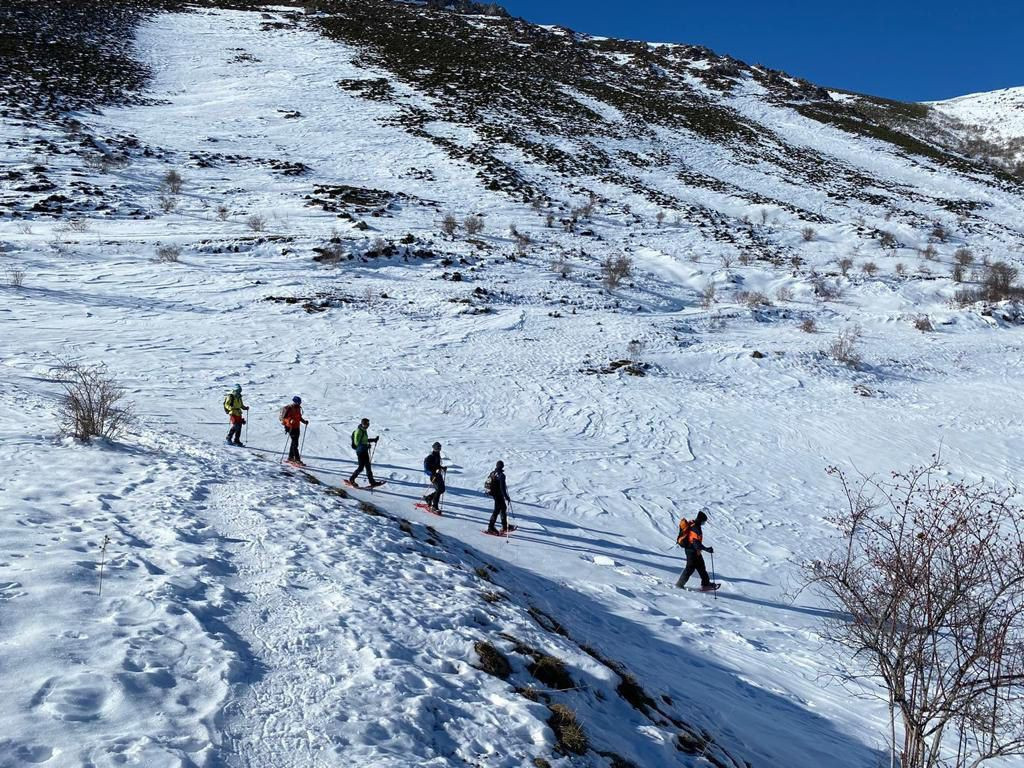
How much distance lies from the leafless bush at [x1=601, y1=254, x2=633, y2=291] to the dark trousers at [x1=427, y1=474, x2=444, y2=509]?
17.8 meters

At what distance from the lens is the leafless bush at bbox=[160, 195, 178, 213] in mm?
27312

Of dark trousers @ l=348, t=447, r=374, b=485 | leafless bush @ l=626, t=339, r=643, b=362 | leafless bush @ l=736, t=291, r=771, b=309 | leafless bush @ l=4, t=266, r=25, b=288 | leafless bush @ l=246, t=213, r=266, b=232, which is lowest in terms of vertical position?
dark trousers @ l=348, t=447, r=374, b=485

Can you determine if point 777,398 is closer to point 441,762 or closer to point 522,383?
point 522,383

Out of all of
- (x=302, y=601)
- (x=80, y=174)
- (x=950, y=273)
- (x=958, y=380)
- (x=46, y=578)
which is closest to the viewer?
(x=46, y=578)

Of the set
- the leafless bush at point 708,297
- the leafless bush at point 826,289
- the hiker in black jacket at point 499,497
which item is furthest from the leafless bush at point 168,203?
the leafless bush at point 826,289

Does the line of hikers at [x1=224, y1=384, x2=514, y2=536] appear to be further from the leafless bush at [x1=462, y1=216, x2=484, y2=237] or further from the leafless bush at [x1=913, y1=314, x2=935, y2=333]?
the leafless bush at [x1=913, y1=314, x2=935, y2=333]

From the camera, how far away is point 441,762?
3.96 m

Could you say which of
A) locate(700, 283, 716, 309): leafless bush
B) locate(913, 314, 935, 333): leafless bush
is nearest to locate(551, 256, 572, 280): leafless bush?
locate(700, 283, 716, 309): leafless bush

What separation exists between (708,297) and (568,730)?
24.7m

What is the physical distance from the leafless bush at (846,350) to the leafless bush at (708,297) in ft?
17.3

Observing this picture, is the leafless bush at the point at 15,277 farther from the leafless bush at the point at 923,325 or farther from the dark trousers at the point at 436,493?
the leafless bush at the point at 923,325

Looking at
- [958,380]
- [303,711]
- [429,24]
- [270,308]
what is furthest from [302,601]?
[429,24]

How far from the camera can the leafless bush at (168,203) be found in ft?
89.6

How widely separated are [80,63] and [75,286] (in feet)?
124
